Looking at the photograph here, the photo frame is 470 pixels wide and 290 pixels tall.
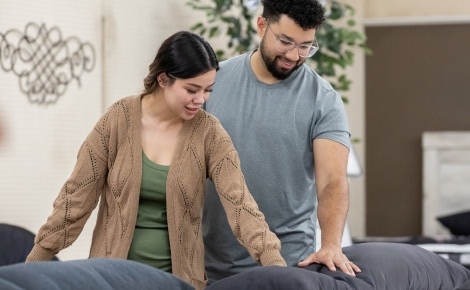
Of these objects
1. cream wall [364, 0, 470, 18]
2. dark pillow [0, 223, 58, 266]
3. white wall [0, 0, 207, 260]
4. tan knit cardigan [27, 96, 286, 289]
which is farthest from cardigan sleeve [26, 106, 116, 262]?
cream wall [364, 0, 470, 18]

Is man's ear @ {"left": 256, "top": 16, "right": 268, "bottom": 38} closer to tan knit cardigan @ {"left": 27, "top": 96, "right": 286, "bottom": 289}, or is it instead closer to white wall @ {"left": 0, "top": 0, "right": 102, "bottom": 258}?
tan knit cardigan @ {"left": 27, "top": 96, "right": 286, "bottom": 289}

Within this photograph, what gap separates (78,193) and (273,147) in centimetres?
57

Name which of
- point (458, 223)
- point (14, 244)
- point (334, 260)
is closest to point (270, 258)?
point (334, 260)

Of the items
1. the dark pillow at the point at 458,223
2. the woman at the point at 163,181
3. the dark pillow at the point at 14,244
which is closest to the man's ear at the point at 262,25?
the woman at the point at 163,181

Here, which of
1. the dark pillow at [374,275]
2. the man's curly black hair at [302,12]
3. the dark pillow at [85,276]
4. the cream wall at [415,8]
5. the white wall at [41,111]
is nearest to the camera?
the dark pillow at [85,276]

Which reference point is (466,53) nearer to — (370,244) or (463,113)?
(463,113)

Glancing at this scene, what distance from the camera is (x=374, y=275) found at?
2117 millimetres

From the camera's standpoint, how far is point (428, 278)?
2.24 m

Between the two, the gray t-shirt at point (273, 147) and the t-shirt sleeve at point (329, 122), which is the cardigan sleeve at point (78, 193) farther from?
the t-shirt sleeve at point (329, 122)

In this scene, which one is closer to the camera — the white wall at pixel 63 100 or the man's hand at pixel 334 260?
the man's hand at pixel 334 260

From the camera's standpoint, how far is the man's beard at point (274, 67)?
260cm

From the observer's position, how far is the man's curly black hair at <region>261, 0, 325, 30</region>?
2.56 metres

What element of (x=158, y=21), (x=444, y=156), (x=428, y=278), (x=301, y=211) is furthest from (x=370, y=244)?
(x=444, y=156)

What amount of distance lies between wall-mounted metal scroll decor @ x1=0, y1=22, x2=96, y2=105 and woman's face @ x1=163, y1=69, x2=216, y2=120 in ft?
6.45
